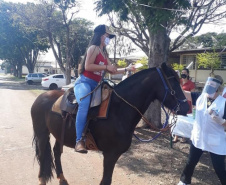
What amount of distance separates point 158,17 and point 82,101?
3.22 metres

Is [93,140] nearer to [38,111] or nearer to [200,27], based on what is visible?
[38,111]

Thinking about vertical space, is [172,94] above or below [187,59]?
below

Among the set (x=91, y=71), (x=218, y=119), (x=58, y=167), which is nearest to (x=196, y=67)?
(x=218, y=119)

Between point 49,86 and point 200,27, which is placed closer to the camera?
point 200,27

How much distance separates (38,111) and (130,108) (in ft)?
5.96

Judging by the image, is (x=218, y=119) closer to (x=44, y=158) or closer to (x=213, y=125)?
(x=213, y=125)

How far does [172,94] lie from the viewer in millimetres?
2855

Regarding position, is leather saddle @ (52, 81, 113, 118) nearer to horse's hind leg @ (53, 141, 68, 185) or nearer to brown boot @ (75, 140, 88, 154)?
brown boot @ (75, 140, 88, 154)

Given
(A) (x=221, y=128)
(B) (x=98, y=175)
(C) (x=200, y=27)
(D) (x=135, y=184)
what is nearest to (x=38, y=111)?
(B) (x=98, y=175)

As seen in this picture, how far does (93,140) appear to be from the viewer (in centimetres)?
312

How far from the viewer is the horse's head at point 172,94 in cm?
287

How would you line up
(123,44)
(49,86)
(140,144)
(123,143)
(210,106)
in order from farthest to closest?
(49,86), (123,44), (140,144), (210,106), (123,143)

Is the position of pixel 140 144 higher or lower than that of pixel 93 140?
lower

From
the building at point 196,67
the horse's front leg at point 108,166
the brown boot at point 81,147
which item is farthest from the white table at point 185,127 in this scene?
the building at point 196,67
